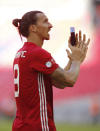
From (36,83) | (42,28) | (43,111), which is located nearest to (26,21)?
(42,28)

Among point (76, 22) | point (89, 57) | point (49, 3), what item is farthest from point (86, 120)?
point (49, 3)

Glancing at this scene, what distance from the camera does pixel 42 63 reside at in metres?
3.60

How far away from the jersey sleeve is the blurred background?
417 inches

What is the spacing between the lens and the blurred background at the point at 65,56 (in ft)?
47.8

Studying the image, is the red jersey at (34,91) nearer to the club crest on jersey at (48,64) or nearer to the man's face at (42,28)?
the club crest on jersey at (48,64)

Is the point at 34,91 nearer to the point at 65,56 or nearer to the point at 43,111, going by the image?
the point at 43,111

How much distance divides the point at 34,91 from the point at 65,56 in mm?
10696

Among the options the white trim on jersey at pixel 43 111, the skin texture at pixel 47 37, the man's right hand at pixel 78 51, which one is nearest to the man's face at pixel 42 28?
the skin texture at pixel 47 37

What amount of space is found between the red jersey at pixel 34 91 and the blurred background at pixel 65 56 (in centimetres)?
1058

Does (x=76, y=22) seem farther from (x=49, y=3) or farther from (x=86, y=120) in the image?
(x=86, y=120)

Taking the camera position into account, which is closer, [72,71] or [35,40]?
[72,71]

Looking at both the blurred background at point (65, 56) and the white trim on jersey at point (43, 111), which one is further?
the blurred background at point (65, 56)

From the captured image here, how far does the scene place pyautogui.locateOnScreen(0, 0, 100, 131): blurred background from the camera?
1458 centimetres

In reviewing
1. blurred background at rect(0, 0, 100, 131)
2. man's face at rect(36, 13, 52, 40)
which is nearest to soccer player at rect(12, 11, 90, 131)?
man's face at rect(36, 13, 52, 40)
